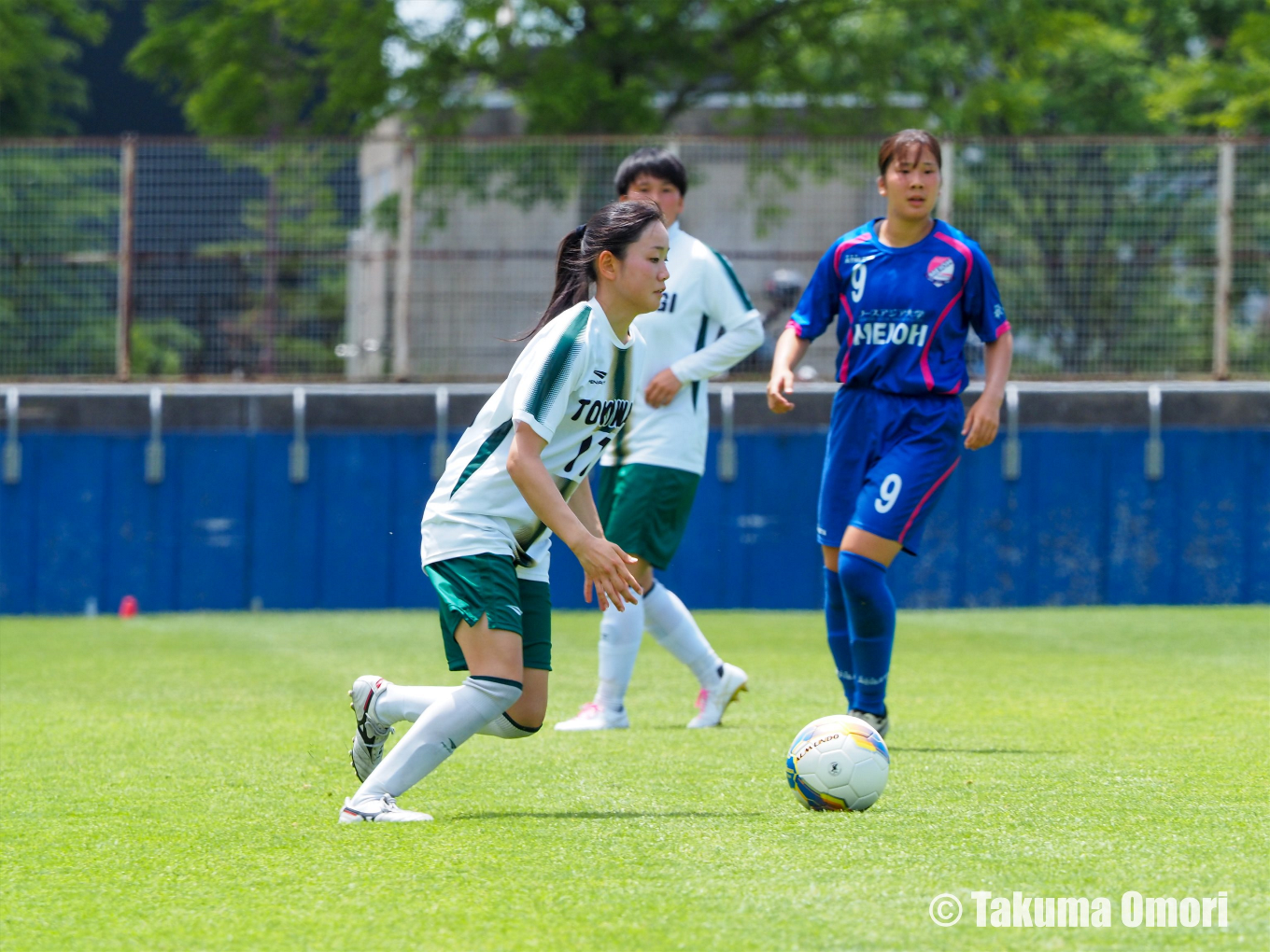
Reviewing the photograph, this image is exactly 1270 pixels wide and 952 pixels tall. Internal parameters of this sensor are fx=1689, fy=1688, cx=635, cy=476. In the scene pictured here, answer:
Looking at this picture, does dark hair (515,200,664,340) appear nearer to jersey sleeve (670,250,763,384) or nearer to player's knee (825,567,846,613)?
player's knee (825,567,846,613)

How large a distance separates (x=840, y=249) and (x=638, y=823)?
110 inches

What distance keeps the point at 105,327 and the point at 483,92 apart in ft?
24.8

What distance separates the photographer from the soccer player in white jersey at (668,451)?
677 centimetres

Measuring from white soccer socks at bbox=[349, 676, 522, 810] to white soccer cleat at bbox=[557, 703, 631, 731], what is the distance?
2251mm

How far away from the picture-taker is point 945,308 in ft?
20.2

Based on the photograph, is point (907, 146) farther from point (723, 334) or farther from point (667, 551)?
point (667, 551)

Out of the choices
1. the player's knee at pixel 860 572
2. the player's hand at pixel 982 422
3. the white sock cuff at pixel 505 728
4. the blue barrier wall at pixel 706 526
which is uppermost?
the player's hand at pixel 982 422

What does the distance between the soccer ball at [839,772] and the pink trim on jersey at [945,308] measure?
1.85 metres

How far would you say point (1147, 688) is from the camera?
798 cm

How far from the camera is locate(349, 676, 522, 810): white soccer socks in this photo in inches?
173

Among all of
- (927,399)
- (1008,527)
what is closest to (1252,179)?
(1008,527)

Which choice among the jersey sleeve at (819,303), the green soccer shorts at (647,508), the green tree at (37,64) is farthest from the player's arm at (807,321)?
the green tree at (37,64)

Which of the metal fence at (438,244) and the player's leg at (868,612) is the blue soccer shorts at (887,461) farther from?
the metal fence at (438,244)

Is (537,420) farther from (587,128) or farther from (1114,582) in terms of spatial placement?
(587,128)
